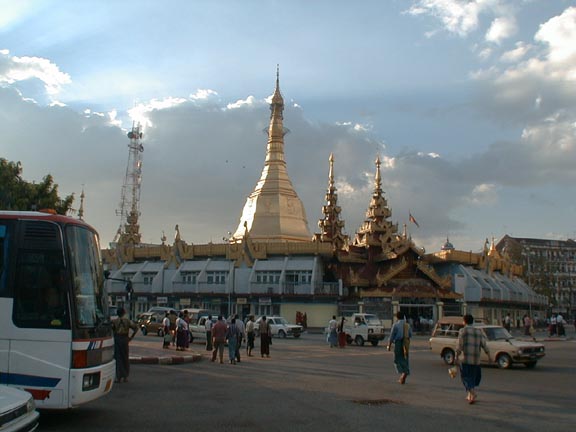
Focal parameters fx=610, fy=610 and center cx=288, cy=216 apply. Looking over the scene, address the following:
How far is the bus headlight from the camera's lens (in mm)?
8828

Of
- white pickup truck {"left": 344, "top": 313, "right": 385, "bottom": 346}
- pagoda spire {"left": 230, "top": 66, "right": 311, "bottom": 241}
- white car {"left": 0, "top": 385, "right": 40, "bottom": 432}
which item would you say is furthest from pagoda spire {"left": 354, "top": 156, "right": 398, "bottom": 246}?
white car {"left": 0, "top": 385, "right": 40, "bottom": 432}

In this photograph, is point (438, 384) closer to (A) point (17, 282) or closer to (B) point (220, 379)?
(B) point (220, 379)

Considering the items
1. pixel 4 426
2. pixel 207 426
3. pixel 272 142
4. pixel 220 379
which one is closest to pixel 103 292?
pixel 207 426

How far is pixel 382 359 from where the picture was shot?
21359 mm

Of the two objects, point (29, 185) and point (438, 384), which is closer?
point (438, 384)

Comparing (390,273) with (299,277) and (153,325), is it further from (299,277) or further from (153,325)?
(153,325)

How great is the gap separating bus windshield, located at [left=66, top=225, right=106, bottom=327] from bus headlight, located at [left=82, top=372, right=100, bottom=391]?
74 cm

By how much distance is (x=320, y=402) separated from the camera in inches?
433

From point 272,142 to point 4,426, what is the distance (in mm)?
58009

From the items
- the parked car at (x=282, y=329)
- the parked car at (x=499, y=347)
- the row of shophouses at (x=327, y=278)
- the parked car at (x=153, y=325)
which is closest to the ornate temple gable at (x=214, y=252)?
the row of shophouses at (x=327, y=278)

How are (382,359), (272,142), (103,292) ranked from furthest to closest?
1. (272,142)
2. (382,359)
3. (103,292)

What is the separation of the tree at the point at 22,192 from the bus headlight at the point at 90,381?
75.7 feet

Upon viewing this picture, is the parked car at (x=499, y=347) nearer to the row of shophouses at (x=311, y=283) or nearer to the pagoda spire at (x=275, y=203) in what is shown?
the row of shophouses at (x=311, y=283)

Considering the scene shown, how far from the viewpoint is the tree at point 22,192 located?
99.8 feet
